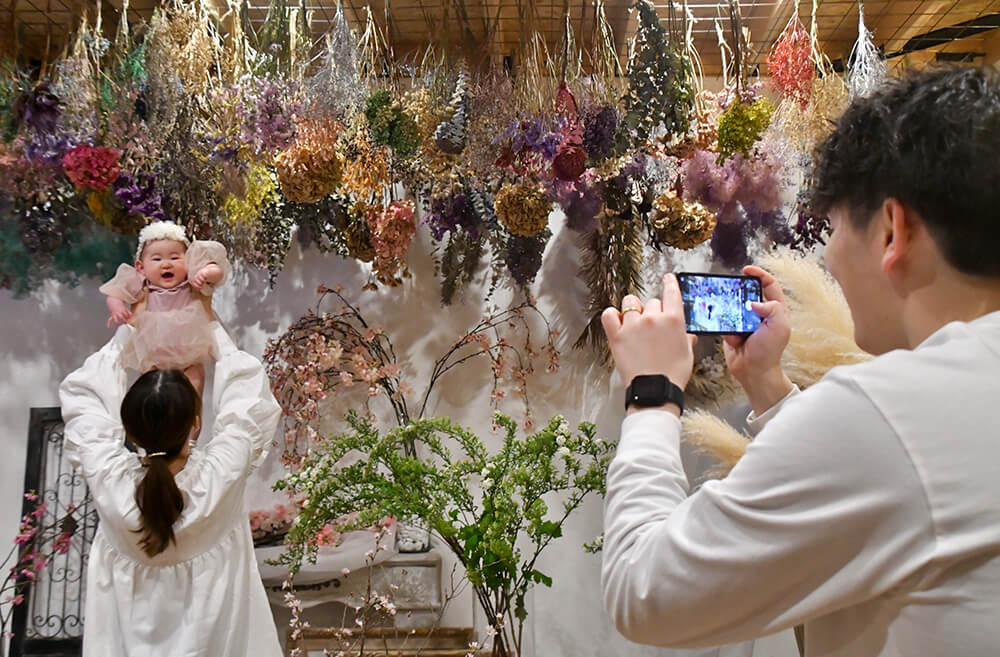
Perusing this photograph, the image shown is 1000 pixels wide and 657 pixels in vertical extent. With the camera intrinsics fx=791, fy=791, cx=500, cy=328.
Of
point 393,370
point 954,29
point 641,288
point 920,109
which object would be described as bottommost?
point 920,109

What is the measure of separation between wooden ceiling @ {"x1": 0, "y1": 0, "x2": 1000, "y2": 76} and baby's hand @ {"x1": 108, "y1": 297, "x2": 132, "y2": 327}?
1.11 meters

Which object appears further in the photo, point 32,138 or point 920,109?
point 32,138

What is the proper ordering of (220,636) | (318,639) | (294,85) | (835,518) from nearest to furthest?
(835,518) → (220,636) → (318,639) → (294,85)

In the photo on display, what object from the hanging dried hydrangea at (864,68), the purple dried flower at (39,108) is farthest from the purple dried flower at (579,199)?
the purple dried flower at (39,108)

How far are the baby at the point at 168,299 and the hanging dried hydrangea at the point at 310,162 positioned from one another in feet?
1.08

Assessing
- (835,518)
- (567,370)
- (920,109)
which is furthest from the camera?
(567,370)

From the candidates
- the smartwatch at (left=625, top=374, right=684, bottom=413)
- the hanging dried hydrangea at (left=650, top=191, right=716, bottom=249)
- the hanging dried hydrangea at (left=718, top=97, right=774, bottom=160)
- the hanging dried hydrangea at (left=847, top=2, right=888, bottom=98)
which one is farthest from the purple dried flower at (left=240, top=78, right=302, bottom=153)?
the smartwatch at (left=625, top=374, right=684, bottom=413)

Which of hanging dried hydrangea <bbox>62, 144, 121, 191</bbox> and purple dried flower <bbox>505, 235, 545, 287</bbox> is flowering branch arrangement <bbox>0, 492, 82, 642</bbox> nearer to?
hanging dried hydrangea <bbox>62, 144, 121, 191</bbox>

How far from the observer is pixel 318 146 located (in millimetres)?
2654

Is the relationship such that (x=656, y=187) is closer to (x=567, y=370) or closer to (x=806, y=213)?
(x=806, y=213)

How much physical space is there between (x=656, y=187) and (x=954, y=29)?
135 cm

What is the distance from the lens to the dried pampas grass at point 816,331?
1824 millimetres

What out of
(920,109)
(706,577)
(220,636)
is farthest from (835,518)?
(220,636)

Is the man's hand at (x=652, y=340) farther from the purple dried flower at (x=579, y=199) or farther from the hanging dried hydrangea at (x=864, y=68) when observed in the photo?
the hanging dried hydrangea at (x=864, y=68)
